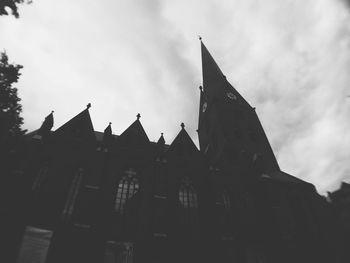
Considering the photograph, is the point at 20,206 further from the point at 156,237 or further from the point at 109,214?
the point at 156,237

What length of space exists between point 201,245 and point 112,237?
20.0 ft

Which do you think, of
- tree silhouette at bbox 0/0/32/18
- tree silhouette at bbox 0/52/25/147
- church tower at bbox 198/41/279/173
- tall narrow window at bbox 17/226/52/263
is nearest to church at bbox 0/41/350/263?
tall narrow window at bbox 17/226/52/263

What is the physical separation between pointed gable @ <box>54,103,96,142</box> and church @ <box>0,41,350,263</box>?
0.08m

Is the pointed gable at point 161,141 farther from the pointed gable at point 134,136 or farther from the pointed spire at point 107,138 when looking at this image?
the pointed spire at point 107,138

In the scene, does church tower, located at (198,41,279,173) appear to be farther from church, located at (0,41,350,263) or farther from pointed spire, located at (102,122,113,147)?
pointed spire, located at (102,122,113,147)

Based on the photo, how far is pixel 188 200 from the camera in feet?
57.8

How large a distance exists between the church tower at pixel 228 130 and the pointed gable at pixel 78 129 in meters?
10.8

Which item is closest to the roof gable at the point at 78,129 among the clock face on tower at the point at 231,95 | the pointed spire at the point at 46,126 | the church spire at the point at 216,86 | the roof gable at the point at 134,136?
the pointed spire at the point at 46,126

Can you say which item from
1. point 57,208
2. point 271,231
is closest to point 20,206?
point 57,208

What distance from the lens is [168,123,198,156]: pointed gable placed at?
66.1ft

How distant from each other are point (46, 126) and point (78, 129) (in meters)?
2.39

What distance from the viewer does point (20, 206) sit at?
13.8m

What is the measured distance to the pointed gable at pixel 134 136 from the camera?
1948cm

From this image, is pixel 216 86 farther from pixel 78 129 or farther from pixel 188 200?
pixel 78 129
